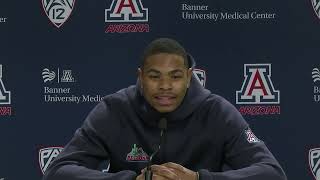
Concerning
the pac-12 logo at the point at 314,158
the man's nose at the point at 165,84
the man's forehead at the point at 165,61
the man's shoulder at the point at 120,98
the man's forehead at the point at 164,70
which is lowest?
the pac-12 logo at the point at 314,158

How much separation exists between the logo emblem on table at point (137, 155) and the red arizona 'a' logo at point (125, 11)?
1.31 metres

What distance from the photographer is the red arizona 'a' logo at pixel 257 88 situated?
2746mm

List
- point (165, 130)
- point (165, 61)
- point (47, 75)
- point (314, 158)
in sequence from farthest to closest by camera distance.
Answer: point (47, 75), point (314, 158), point (165, 130), point (165, 61)

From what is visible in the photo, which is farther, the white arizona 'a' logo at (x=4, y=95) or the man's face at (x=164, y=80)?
the white arizona 'a' logo at (x=4, y=95)

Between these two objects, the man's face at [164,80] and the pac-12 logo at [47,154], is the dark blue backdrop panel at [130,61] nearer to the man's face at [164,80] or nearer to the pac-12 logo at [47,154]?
the pac-12 logo at [47,154]

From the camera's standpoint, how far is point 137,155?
1610 mm

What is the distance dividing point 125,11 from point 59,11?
0.36 m

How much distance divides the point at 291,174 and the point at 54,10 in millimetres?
1559

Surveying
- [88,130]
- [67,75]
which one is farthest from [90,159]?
[67,75]

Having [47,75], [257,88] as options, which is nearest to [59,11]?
[47,75]

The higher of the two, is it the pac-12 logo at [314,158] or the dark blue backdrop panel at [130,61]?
the dark blue backdrop panel at [130,61]

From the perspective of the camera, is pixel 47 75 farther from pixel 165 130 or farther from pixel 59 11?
pixel 165 130

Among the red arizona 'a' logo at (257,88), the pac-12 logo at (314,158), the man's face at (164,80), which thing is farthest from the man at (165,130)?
the pac-12 logo at (314,158)

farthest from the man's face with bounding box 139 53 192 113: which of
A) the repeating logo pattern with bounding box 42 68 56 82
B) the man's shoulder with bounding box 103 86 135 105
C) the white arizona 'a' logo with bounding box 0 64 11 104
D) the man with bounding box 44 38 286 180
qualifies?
the white arizona 'a' logo with bounding box 0 64 11 104
